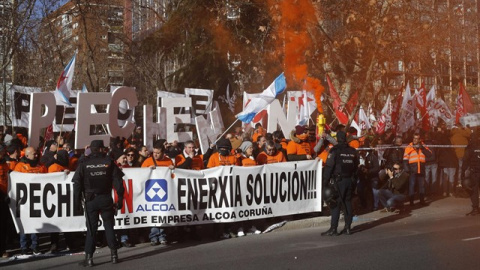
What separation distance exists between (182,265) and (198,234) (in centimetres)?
330

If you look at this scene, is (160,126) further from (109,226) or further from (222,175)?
(109,226)

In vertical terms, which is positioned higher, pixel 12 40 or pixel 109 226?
pixel 12 40

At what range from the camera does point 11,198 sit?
11.8 meters

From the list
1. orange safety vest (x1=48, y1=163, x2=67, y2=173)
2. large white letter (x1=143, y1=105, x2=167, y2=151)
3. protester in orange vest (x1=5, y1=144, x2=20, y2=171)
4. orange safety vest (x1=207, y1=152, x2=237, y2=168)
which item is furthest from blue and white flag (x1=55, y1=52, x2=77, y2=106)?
orange safety vest (x1=207, y1=152, x2=237, y2=168)

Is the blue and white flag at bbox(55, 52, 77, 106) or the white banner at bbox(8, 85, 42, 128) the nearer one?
the blue and white flag at bbox(55, 52, 77, 106)

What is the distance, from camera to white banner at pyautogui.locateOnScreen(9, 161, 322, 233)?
11891 mm

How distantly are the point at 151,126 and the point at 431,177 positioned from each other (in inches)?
288

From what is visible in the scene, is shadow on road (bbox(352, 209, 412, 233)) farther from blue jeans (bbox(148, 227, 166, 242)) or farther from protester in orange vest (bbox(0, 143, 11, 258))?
protester in orange vest (bbox(0, 143, 11, 258))

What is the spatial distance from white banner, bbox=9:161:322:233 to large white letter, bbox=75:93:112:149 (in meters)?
3.04

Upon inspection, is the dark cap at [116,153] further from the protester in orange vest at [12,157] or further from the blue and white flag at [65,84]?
the blue and white flag at [65,84]

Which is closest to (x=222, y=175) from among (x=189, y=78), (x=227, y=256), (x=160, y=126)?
(x=227, y=256)

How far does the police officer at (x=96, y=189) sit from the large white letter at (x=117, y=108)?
5.73 meters

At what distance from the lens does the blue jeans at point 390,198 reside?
16.1 meters

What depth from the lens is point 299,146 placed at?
1506 cm
